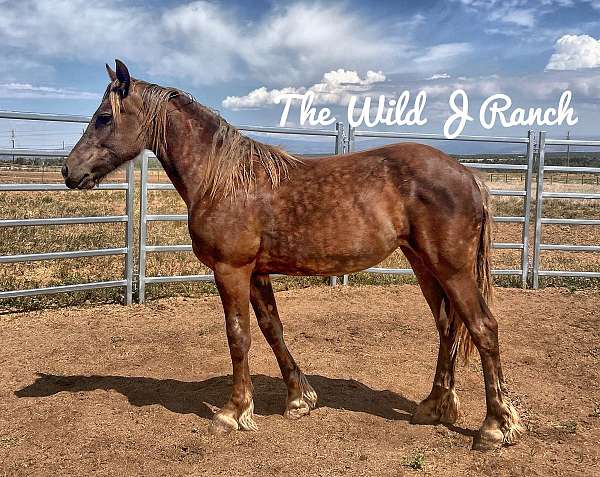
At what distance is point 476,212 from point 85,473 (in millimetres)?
2738

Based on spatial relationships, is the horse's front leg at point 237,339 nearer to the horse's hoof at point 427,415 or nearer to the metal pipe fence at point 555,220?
the horse's hoof at point 427,415

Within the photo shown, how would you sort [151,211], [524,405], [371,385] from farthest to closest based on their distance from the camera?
[151,211]
[371,385]
[524,405]

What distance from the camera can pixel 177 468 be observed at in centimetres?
295

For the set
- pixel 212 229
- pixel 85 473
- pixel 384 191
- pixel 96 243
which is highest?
pixel 384 191

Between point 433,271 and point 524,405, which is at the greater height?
point 433,271

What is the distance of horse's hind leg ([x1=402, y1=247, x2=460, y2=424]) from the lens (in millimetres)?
3582

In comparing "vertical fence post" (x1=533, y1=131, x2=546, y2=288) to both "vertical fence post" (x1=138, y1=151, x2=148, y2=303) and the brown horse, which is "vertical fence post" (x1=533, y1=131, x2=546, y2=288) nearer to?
the brown horse

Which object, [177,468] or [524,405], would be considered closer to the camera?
[177,468]

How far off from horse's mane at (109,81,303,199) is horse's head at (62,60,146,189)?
0.11 ft

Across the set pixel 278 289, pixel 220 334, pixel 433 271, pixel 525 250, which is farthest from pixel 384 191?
pixel 525 250

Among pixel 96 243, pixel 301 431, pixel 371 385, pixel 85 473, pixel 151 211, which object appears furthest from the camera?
pixel 151 211

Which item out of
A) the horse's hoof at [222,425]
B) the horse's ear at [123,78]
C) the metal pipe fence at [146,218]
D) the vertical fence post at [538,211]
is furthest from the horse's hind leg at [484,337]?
the vertical fence post at [538,211]

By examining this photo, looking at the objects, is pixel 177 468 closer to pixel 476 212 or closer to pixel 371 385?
pixel 371 385

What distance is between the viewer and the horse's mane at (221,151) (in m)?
3.40
